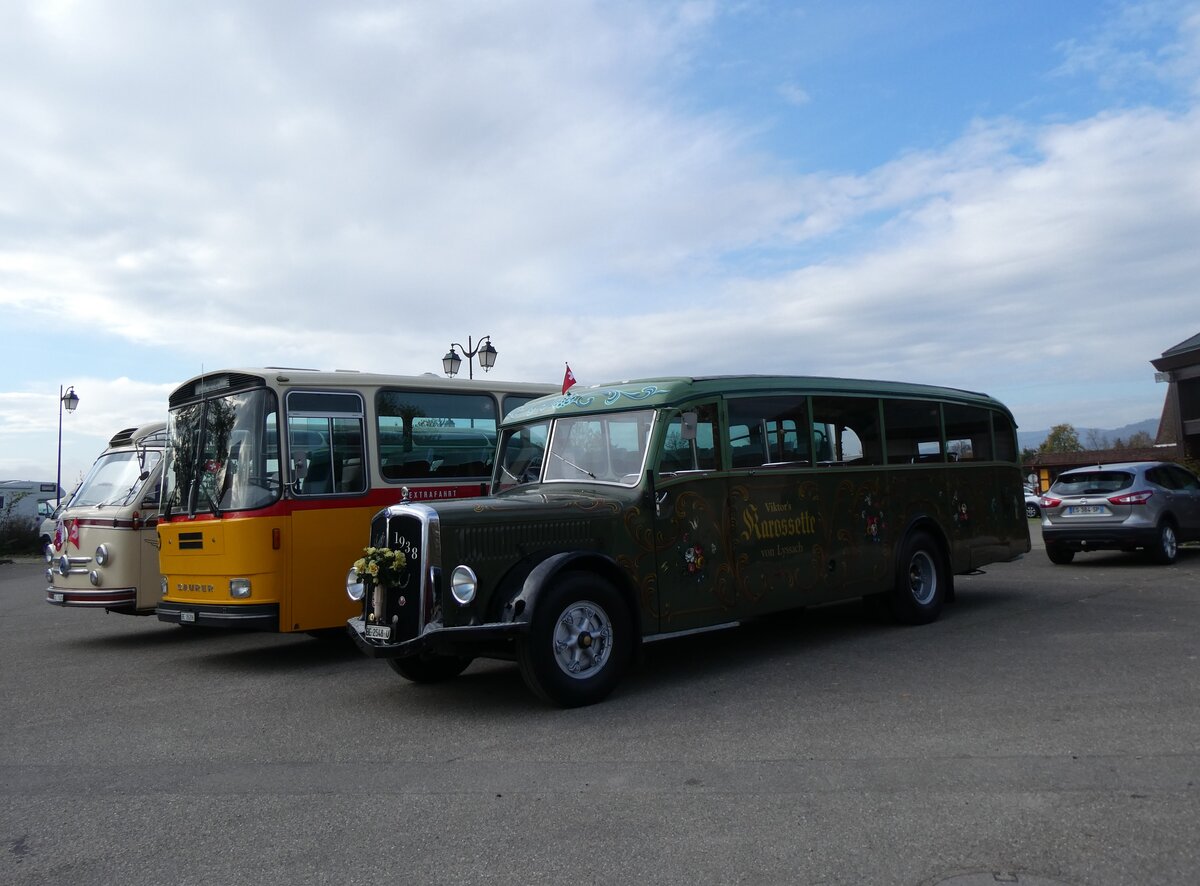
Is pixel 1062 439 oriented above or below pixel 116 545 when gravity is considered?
above

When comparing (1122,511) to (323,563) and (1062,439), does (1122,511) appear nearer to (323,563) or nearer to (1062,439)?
(323,563)

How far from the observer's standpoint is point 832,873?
3898 mm

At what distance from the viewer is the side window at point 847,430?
9422 mm

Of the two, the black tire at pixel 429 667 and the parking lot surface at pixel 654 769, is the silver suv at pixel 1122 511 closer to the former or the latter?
the parking lot surface at pixel 654 769

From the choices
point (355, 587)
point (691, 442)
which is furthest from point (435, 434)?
point (691, 442)

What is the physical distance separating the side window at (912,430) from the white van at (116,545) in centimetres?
815

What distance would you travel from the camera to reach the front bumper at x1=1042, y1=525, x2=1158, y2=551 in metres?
15.1

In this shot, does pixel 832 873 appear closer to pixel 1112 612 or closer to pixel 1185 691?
pixel 1185 691

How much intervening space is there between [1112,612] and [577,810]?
8042 mm

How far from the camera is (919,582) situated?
34.6ft

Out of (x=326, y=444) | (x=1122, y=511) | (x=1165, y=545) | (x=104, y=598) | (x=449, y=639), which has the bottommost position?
(x=1165, y=545)

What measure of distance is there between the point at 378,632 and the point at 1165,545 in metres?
13.4

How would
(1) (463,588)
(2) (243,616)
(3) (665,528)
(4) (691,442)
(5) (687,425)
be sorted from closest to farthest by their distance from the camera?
(1) (463,588) → (3) (665,528) → (5) (687,425) → (4) (691,442) → (2) (243,616)

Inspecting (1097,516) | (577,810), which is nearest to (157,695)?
(577,810)
